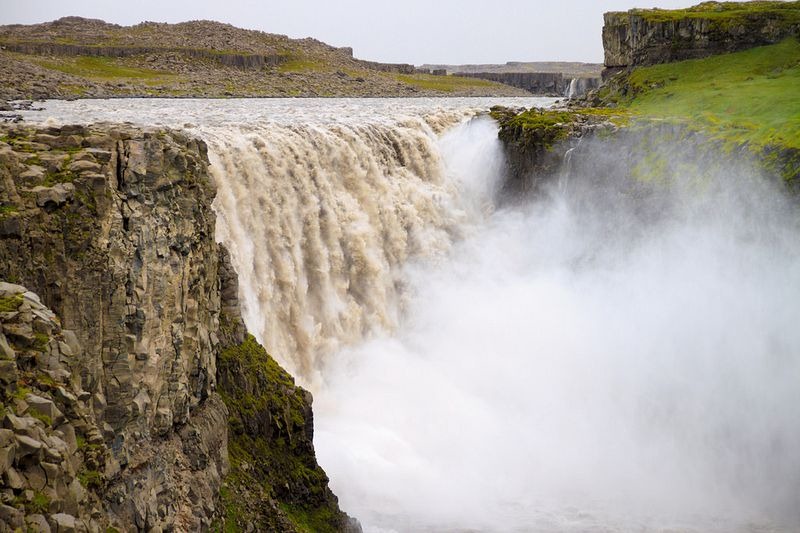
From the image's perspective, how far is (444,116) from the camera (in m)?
50.8

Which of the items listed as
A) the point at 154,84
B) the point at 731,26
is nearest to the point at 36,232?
the point at 731,26

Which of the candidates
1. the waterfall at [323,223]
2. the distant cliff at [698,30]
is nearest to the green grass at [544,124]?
the waterfall at [323,223]

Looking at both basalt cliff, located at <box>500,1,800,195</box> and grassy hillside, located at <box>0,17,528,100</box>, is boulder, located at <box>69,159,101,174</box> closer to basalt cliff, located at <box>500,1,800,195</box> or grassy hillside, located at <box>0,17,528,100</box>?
basalt cliff, located at <box>500,1,800,195</box>

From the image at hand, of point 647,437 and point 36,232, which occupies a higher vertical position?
point 36,232

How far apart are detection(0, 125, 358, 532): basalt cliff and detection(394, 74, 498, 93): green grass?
86448 millimetres

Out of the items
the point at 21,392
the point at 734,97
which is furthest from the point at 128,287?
the point at 734,97

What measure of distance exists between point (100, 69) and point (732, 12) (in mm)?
47851

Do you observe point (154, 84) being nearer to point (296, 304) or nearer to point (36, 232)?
point (296, 304)

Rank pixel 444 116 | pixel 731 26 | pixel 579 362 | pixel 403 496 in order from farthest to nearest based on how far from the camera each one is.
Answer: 1. pixel 731 26
2. pixel 444 116
3. pixel 579 362
4. pixel 403 496

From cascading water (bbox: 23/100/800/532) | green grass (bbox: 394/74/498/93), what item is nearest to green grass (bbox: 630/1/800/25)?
cascading water (bbox: 23/100/800/532)

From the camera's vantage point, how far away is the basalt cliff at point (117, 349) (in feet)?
36.6

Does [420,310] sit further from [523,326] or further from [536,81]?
[536,81]

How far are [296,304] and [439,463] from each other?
23.1 feet

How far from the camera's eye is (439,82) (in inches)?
4343
